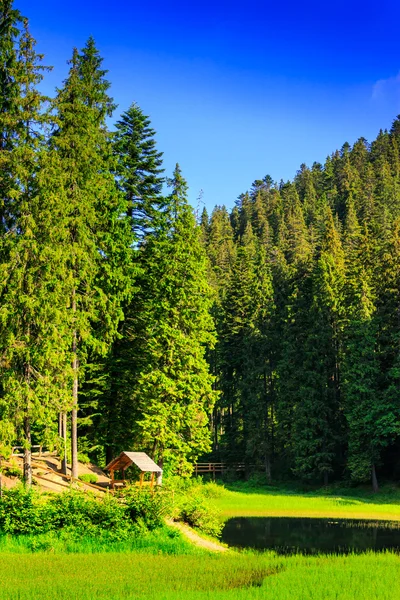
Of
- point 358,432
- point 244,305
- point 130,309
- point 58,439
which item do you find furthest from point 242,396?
point 58,439

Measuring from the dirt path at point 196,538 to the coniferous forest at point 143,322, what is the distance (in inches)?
234

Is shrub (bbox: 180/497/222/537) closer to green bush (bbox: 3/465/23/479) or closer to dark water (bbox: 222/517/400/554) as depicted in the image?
dark water (bbox: 222/517/400/554)

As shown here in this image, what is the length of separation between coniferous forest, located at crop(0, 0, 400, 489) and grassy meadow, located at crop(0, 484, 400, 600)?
5.35 meters

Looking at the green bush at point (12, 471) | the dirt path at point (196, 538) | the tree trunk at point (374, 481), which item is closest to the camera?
the dirt path at point (196, 538)

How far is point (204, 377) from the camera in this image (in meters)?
33.9

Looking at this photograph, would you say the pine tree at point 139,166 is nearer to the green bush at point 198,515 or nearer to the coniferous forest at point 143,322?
the coniferous forest at point 143,322

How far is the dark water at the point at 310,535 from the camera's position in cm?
2489

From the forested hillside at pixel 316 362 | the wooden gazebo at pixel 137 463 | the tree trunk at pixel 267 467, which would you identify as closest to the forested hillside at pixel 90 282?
the wooden gazebo at pixel 137 463

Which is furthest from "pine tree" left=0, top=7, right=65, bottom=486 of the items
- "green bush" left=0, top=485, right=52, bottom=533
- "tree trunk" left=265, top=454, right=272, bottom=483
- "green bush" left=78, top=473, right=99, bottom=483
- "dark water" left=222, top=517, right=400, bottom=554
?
"tree trunk" left=265, top=454, right=272, bottom=483

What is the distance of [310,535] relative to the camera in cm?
2902

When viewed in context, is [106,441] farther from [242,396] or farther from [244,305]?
[244,305]

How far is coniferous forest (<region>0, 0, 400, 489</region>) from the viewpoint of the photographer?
24.9m

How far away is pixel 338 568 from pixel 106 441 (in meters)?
19.0

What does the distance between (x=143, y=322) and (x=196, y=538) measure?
578 inches
